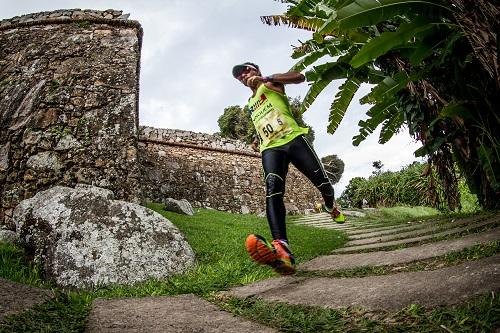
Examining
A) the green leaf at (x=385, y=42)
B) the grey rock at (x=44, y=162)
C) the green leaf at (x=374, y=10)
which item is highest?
the grey rock at (x=44, y=162)

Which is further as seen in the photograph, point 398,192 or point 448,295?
point 398,192

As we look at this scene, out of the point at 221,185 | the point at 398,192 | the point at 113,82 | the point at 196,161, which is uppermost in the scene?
the point at 113,82

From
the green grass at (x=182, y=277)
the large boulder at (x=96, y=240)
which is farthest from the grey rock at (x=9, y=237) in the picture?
the green grass at (x=182, y=277)

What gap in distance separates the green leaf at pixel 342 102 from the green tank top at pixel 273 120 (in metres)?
2.04

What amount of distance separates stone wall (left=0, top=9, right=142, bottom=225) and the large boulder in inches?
51.6

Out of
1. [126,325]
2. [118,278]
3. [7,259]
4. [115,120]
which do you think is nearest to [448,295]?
[126,325]

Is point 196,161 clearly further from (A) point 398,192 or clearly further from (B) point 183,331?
(B) point 183,331

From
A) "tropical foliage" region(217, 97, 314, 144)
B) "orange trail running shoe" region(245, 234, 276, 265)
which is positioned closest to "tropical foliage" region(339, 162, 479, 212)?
"tropical foliage" region(217, 97, 314, 144)

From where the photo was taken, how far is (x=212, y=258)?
391 cm

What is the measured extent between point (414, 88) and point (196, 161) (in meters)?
8.43

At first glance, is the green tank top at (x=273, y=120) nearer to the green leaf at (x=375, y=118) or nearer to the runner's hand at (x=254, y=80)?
the runner's hand at (x=254, y=80)

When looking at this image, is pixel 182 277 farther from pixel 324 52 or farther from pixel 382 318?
pixel 324 52

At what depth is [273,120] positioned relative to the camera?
2.99 metres

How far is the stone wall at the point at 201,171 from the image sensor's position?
35.7 feet
